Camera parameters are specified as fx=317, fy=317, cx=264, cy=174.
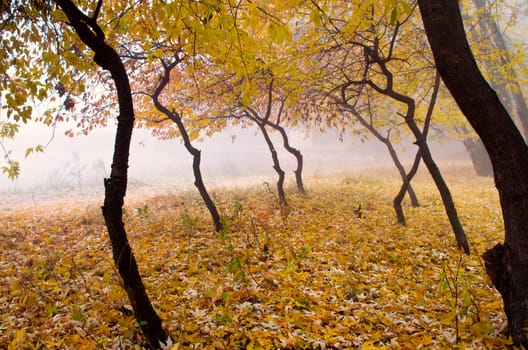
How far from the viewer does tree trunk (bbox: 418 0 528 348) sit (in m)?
3.16

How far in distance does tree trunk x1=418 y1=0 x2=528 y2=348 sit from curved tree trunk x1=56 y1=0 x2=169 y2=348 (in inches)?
131

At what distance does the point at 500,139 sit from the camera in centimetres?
319

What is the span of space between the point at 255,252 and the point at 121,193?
356cm

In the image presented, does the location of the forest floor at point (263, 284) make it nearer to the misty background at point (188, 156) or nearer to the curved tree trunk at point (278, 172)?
the curved tree trunk at point (278, 172)

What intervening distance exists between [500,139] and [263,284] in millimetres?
3561

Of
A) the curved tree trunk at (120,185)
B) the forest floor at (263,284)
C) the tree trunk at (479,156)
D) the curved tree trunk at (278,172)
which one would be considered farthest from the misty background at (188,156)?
the curved tree trunk at (120,185)

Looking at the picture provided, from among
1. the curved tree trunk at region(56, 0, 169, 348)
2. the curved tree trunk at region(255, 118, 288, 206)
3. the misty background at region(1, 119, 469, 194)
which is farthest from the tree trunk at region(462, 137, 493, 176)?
the curved tree trunk at region(56, 0, 169, 348)

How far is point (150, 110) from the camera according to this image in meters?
9.99

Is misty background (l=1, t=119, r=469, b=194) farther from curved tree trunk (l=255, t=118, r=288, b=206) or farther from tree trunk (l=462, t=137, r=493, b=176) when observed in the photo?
curved tree trunk (l=255, t=118, r=288, b=206)

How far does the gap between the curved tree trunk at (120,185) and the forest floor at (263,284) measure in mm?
252

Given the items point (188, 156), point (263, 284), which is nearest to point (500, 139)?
point (263, 284)

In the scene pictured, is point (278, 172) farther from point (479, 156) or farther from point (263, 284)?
point (479, 156)

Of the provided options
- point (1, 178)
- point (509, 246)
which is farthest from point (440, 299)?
point (1, 178)

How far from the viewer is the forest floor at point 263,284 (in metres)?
3.58
